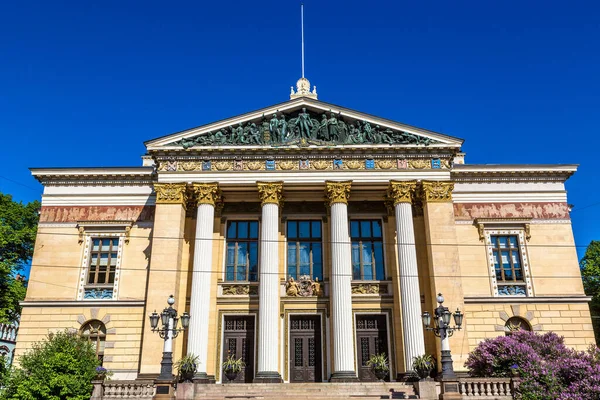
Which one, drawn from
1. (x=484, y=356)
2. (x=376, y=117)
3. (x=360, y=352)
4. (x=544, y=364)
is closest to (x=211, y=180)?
(x=376, y=117)

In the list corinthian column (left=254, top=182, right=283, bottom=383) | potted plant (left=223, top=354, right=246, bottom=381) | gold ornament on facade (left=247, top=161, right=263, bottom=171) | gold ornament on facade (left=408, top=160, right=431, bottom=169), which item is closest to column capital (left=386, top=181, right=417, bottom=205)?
gold ornament on facade (left=408, top=160, right=431, bottom=169)

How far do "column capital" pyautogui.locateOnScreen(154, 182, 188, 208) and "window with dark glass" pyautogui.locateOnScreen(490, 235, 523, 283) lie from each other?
16.6 metres

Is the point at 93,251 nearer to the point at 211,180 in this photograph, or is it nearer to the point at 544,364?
the point at 211,180

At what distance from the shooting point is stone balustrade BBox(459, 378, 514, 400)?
2103 centimetres

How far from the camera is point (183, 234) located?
30000 millimetres

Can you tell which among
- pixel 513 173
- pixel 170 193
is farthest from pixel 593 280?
pixel 170 193

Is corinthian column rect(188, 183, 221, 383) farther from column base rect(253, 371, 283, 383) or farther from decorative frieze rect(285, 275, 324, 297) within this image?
decorative frieze rect(285, 275, 324, 297)

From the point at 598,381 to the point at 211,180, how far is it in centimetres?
1931

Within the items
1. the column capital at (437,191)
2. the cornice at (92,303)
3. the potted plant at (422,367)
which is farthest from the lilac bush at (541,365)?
the cornice at (92,303)

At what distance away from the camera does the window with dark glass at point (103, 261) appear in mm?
30625

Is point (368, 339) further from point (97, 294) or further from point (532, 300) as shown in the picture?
point (97, 294)

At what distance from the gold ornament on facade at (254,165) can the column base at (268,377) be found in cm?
1021

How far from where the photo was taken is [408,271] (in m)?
27.9

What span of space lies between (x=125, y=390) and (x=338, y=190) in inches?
546
